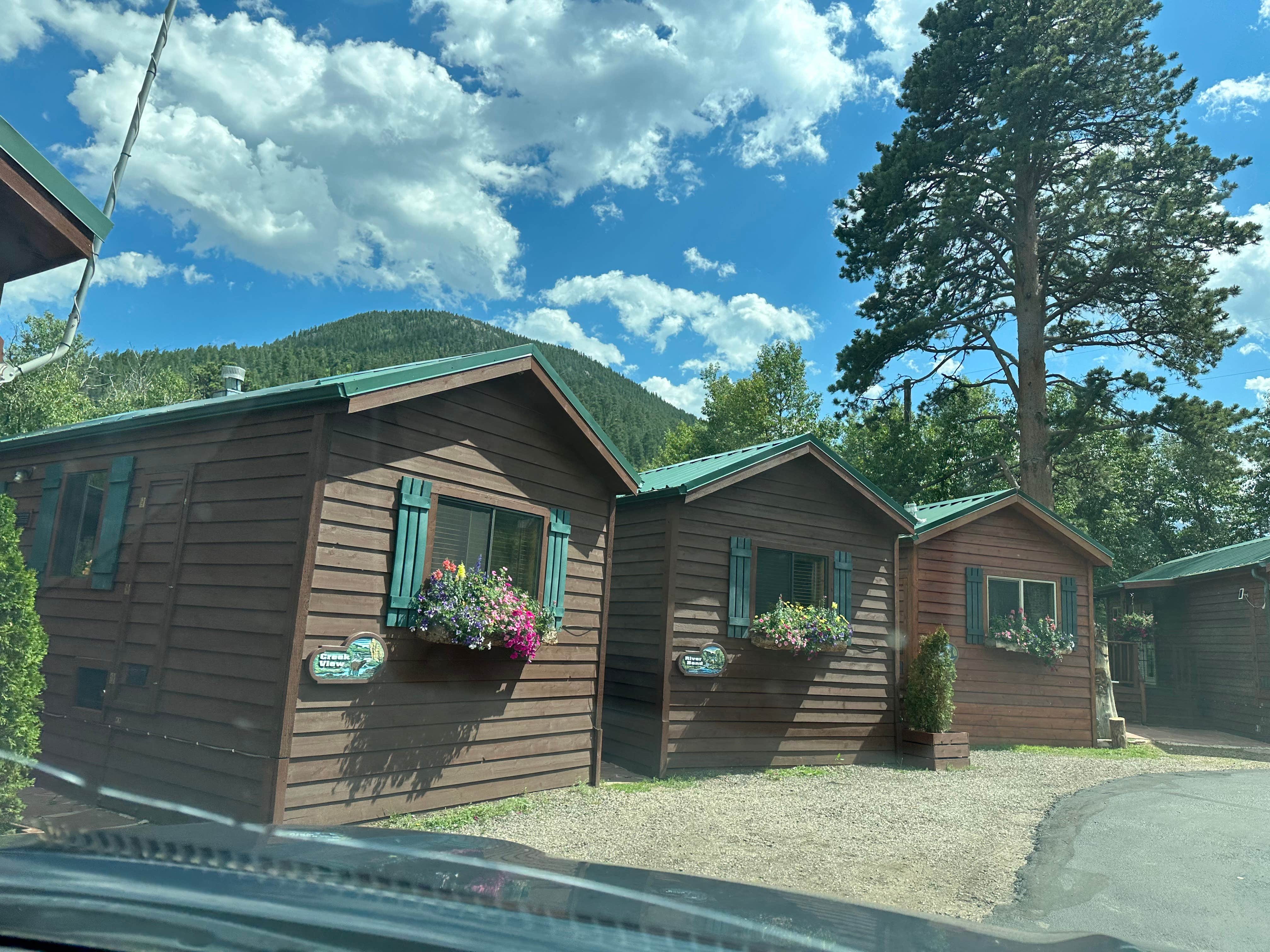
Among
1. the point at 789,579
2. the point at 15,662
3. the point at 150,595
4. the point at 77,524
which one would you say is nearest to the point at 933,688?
the point at 789,579

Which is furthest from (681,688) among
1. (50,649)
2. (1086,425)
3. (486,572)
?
(1086,425)

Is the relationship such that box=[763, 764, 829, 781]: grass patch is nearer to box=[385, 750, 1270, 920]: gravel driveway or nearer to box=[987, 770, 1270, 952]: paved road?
box=[385, 750, 1270, 920]: gravel driveway

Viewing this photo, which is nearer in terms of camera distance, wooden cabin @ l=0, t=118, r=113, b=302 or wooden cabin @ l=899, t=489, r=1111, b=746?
wooden cabin @ l=0, t=118, r=113, b=302

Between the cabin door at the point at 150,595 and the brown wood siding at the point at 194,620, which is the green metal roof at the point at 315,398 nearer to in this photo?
the brown wood siding at the point at 194,620

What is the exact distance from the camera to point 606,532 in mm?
9914

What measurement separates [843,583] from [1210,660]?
1218 centimetres

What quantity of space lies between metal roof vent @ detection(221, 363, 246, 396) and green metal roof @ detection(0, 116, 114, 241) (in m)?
3.55

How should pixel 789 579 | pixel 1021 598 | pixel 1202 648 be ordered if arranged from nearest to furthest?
pixel 789 579
pixel 1021 598
pixel 1202 648

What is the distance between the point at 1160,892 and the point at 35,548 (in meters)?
10.8

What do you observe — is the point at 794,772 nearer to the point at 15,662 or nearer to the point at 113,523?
the point at 113,523

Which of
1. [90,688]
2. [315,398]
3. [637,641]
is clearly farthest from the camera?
[637,641]

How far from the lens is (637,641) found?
11.0m

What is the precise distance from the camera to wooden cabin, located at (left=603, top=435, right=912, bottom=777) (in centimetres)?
1063

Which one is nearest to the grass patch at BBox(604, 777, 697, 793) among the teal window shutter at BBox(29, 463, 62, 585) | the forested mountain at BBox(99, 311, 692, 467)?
the teal window shutter at BBox(29, 463, 62, 585)
